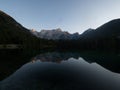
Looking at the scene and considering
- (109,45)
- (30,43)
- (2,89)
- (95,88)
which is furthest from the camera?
(109,45)

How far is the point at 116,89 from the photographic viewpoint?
2236cm

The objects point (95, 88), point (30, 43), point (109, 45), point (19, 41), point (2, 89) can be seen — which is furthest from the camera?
point (109, 45)

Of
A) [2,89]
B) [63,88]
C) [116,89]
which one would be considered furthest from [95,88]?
[2,89]

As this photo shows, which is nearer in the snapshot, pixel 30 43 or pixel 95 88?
pixel 95 88

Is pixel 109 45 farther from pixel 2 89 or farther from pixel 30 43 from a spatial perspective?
pixel 2 89

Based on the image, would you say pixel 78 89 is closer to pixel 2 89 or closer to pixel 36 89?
pixel 36 89

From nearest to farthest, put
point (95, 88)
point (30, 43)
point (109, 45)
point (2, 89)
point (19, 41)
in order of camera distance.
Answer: point (2, 89), point (95, 88), point (19, 41), point (30, 43), point (109, 45)

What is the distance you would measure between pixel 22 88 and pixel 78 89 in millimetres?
9627

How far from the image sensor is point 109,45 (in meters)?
200

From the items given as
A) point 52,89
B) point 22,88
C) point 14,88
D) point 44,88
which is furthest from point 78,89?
point 14,88

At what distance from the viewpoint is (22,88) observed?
861 inches

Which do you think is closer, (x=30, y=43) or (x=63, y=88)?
(x=63, y=88)

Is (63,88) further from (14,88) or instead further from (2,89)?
(2,89)

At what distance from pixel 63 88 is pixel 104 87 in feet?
25.0
